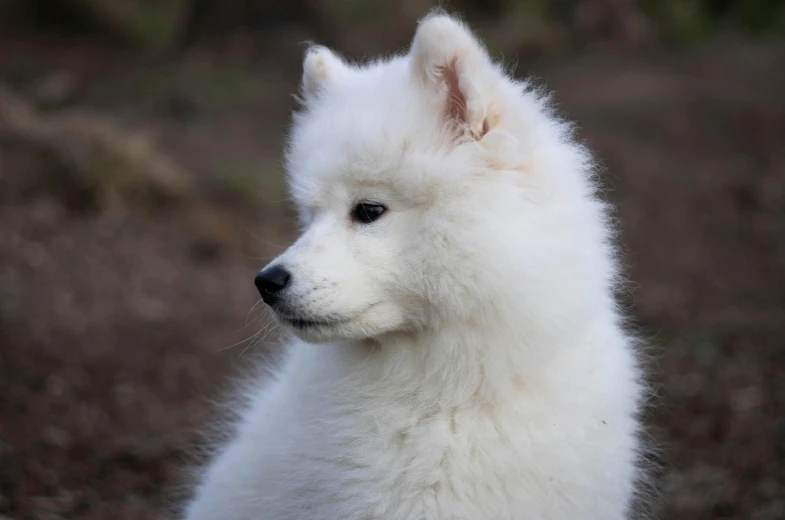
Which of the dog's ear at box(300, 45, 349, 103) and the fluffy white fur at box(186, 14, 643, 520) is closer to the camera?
the fluffy white fur at box(186, 14, 643, 520)

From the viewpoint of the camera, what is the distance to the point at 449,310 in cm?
287

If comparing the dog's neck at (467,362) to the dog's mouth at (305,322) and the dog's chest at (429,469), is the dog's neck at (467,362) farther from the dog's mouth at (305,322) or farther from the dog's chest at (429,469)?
the dog's mouth at (305,322)

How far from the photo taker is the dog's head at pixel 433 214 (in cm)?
282

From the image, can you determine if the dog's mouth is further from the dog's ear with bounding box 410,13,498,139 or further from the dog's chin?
the dog's ear with bounding box 410,13,498,139

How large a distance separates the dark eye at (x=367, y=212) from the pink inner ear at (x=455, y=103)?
1.31ft

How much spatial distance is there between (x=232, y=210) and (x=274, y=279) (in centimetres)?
660

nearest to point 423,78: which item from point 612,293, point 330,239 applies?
point 330,239

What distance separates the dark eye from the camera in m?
2.92

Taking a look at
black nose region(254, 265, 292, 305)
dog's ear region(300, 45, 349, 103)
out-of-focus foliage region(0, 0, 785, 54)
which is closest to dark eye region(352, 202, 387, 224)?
black nose region(254, 265, 292, 305)

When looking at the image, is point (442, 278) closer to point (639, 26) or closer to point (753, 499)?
point (753, 499)

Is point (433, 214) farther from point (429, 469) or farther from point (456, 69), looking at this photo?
point (429, 469)

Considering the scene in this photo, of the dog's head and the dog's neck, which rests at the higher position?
the dog's head

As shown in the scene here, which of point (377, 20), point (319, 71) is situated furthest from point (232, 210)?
point (319, 71)

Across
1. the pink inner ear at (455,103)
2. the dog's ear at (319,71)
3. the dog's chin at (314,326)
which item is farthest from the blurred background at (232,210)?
the dog's ear at (319,71)
